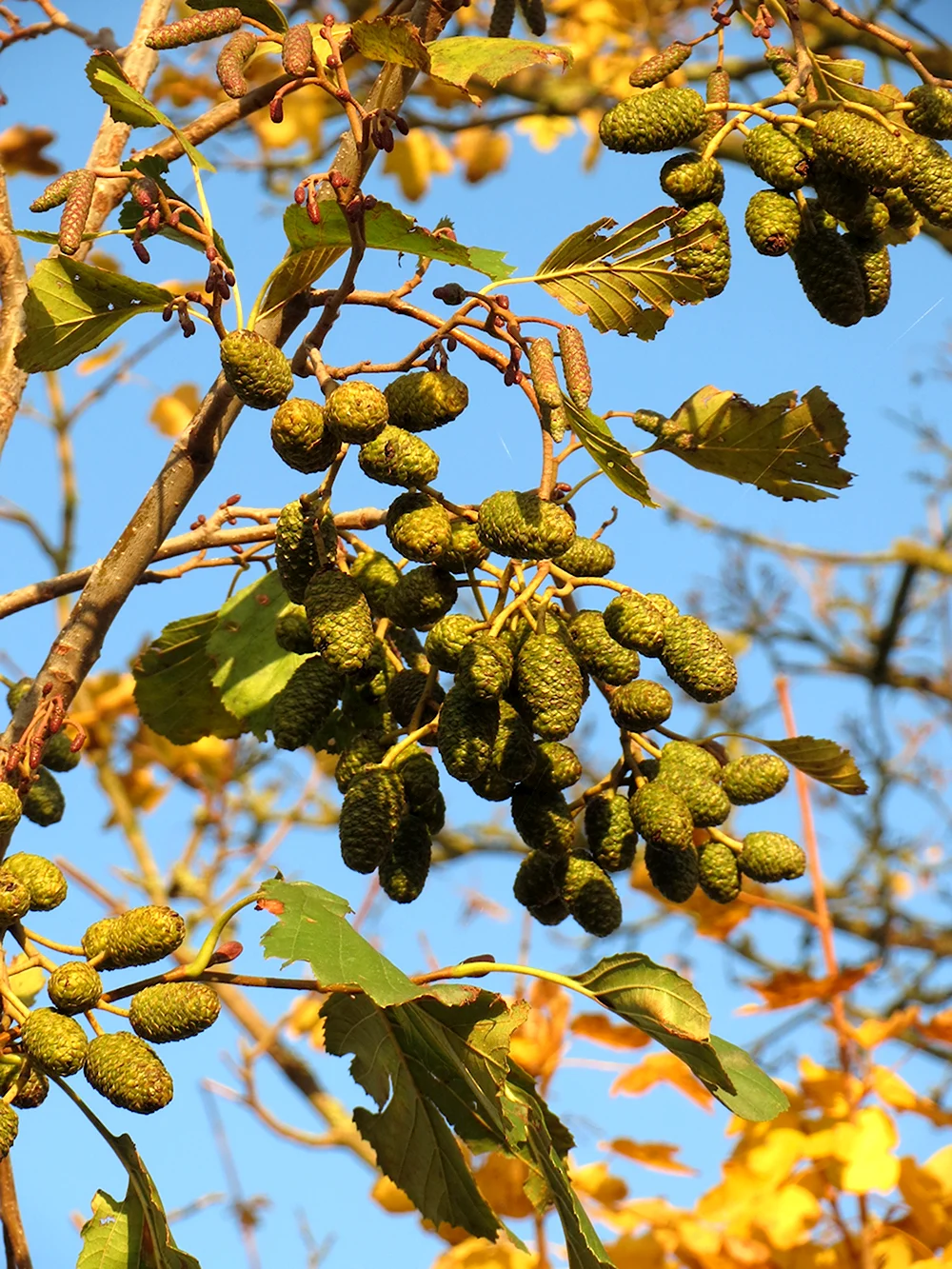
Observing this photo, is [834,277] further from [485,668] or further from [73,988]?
[73,988]

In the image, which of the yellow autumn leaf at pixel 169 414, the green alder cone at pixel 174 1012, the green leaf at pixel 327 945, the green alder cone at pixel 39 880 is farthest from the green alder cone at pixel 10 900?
the yellow autumn leaf at pixel 169 414

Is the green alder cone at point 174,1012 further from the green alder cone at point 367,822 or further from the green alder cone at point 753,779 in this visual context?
the green alder cone at point 753,779

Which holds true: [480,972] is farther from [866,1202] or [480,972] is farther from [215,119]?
[215,119]

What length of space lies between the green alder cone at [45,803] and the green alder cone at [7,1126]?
24.7 inches

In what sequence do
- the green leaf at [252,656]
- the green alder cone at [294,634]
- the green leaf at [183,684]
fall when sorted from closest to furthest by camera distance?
the green alder cone at [294,634]
the green leaf at [252,656]
the green leaf at [183,684]

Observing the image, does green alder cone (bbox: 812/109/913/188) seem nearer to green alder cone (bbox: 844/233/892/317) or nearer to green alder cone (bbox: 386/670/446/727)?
green alder cone (bbox: 844/233/892/317)

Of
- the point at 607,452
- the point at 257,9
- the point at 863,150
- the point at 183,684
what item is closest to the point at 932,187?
the point at 863,150

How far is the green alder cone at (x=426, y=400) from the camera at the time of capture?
1733 mm

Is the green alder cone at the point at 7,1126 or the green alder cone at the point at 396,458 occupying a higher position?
the green alder cone at the point at 396,458

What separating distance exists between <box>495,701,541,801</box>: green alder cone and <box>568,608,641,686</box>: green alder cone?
0.16 m

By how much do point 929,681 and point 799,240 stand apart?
6601 millimetres

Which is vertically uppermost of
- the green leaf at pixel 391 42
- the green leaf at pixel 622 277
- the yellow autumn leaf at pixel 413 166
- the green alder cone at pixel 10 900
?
the yellow autumn leaf at pixel 413 166

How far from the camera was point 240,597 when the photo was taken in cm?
257

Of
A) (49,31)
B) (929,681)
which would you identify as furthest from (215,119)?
(929,681)
